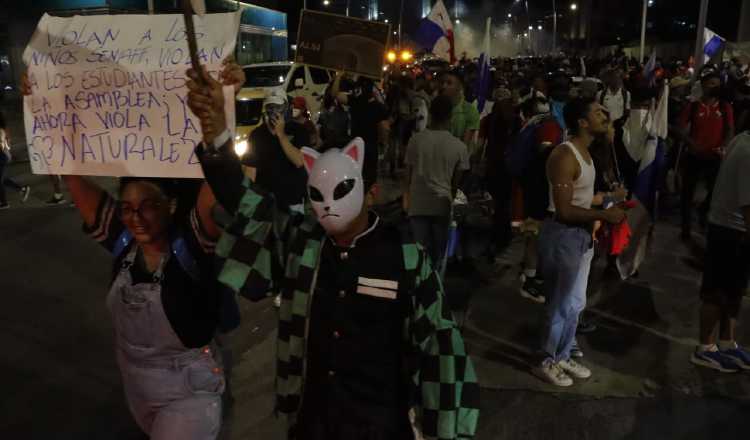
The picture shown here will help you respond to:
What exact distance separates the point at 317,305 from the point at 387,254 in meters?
0.30

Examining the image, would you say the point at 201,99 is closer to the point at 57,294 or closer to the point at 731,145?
the point at 731,145

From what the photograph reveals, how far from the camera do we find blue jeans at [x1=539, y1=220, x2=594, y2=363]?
4.36m

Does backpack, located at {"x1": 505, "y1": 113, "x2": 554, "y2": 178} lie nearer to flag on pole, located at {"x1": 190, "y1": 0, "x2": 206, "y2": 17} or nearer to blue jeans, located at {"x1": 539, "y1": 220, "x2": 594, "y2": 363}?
blue jeans, located at {"x1": 539, "y1": 220, "x2": 594, "y2": 363}

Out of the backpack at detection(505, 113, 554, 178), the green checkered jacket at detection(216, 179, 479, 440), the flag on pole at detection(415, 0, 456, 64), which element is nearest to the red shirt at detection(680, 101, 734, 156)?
the backpack at detection(505, 113, 554, 178)

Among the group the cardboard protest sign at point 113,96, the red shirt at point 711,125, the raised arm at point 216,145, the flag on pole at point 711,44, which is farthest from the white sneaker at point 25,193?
the flag on pole at point 711,44

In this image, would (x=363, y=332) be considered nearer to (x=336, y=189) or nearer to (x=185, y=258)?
(x=336, y=189)

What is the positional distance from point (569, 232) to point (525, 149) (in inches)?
68.9

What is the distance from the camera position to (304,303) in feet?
7.37

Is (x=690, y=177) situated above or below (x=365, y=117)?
below

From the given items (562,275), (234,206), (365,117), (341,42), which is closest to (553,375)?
(562,275)

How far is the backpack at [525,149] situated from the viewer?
587cm

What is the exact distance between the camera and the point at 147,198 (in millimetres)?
2598

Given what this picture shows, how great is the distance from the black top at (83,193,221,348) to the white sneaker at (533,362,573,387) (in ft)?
9.45

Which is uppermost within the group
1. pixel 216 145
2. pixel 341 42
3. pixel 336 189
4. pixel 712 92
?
pixel 341 42
